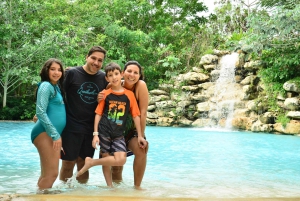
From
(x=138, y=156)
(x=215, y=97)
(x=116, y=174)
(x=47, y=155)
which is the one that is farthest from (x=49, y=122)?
(x=215, y=97)

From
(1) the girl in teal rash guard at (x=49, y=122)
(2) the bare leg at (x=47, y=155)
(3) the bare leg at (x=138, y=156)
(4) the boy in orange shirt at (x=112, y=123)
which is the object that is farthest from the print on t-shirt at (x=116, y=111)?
(2) the bare leg at (x=47, y=155)

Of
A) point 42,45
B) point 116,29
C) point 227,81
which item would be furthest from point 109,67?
point 116,29

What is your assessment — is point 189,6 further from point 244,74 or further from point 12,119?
point 12,119

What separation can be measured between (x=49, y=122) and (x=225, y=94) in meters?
15.1

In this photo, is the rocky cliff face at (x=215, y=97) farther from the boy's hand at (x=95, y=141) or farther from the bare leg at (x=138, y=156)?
the boy's hand at (x=95, y=141)

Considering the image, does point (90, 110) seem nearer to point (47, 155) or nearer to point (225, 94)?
point (47, 155)

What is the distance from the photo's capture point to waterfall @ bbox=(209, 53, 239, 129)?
650 inches

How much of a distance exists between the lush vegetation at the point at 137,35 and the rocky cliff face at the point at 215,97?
82cm

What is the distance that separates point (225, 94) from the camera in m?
17.5

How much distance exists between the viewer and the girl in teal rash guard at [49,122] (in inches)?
120

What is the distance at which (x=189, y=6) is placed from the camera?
22.4 m

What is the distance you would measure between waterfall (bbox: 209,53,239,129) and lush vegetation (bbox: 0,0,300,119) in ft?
2.63

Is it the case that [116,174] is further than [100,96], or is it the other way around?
[116,174]

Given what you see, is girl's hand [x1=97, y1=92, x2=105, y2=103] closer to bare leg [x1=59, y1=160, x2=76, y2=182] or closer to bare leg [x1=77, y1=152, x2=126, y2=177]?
bare leg [x1=77, y1=152, x2=126, y2=177]
